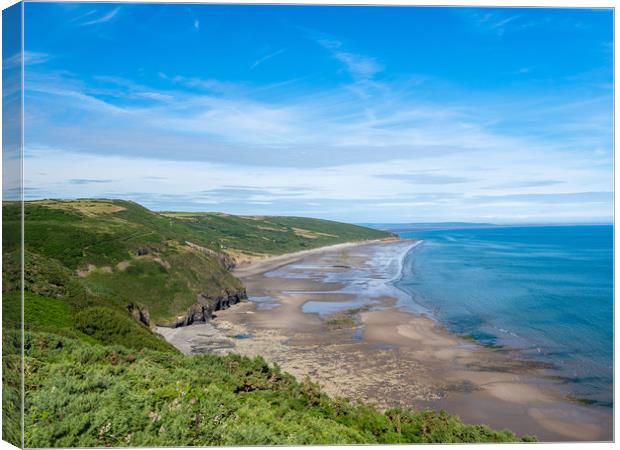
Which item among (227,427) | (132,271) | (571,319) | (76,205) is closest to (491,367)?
(571,319)

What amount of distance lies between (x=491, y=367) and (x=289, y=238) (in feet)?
167

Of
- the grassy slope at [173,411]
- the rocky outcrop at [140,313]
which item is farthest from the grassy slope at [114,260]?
the grassy slope at [173,411]

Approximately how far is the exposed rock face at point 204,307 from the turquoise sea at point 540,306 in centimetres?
1319

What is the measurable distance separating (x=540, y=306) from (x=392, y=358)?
16.2m

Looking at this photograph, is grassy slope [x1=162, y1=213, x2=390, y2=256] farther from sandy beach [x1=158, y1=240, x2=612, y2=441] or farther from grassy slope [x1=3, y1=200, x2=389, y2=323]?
sandy beach [x1=158, y1=240, x2=612, y2=441]

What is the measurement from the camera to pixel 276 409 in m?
9.43

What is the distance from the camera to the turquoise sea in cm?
1995

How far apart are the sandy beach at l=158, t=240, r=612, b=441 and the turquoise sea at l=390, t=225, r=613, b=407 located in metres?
1.47

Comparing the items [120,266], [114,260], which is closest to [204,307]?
[120,266]

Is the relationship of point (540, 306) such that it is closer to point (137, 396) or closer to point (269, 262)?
point (137, 396)

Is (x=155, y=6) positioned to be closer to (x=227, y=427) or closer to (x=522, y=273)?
(x=227, y=427)

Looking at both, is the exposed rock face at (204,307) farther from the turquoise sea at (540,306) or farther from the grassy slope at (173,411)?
the grassy slope at (173,411)

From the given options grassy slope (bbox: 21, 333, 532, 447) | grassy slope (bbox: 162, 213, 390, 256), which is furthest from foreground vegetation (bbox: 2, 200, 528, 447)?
grassy slope (bbox: 162, 213, 390, 256)

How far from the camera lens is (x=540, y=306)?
31141 millimetres
